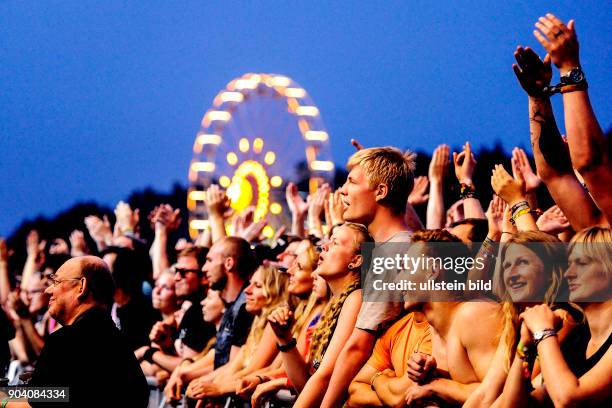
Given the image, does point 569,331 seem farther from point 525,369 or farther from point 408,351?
point 408,351

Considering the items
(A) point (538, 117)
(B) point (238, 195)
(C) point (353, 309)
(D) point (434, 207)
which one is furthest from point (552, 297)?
(B) point (238, 195)

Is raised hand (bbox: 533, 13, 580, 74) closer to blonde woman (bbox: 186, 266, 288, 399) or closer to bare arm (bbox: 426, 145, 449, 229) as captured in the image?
bare arm (bbox: 426, 145, 449, 229)

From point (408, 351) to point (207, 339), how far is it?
11.8ft

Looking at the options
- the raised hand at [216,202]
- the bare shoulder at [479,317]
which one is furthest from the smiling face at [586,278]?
the raised hand at [216,202]

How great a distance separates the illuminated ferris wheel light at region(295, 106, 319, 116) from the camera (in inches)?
709

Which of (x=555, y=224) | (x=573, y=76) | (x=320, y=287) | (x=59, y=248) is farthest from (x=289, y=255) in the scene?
(x=59, y=248)

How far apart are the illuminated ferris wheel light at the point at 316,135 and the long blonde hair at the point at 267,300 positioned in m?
10.6

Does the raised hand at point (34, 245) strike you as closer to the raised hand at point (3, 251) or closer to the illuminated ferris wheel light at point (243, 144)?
the raised hand at point (3, 251)

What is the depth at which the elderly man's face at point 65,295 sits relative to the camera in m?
5.51

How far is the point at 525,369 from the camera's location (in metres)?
3.74

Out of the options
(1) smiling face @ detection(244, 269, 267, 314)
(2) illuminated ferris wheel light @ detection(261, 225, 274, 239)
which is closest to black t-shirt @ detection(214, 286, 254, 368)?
(1) smiling face @ detection(244, 269, 267, 314)

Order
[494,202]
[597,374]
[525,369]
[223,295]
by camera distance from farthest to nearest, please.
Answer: [223,295] < [494,202] < [525,369] < [597,374]

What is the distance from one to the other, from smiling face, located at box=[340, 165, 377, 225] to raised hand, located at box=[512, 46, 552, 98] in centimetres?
106

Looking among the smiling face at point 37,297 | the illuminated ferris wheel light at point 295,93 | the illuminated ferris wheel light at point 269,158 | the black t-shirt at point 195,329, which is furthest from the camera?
the illuminated ferris wheel light at point 295,93
